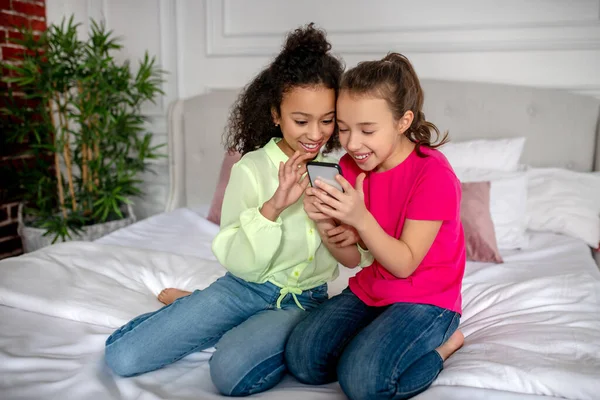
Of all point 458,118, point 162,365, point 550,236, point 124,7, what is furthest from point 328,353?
point 124,7

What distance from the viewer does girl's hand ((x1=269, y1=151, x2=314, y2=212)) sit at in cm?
122

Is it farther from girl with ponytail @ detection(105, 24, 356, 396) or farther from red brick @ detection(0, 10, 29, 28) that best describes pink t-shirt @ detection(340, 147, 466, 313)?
red brick @ detection(0, 10, 29, 28)

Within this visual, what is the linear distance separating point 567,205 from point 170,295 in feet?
5.34

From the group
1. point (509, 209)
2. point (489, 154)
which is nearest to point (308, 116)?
point (509, 209)

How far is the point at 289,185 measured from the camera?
122 cm

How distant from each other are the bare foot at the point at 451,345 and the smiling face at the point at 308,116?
1.86 ft

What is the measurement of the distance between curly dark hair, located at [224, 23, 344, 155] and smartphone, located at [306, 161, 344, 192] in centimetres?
25

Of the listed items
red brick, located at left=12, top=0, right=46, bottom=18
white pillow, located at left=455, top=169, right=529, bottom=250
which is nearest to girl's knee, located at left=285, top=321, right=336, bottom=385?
white pillow, located at left=455, top=169, right=529, bottom=250

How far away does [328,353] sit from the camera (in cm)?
120

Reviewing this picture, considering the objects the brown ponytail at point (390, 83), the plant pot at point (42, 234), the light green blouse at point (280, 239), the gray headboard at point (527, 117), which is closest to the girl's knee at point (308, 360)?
the light green blouse at point (280, 239)

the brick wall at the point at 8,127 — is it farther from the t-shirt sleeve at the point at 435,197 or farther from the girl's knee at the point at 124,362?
the t-shirt sleeve at the point at 435,197

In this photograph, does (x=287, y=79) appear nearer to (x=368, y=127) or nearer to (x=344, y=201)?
(x=368, y=127)

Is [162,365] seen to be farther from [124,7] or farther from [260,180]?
[124,7]

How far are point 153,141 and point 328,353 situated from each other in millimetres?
2384
